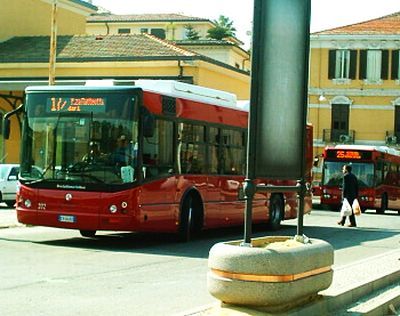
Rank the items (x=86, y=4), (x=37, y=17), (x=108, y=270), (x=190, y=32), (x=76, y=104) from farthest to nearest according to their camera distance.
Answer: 1. (x=190, y=32)
2. (x=86, y=4)
3. (x=37, y=17)
4. (x=76, y=104)
5. (x=108, y=270)

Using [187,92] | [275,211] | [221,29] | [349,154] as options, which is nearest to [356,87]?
[349,154]

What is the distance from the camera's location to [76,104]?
15.5 meters

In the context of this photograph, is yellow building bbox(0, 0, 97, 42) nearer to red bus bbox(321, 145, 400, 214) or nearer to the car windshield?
the car windshield

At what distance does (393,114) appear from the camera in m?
64.4

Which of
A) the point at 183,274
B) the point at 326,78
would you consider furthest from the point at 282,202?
the point at 326,78

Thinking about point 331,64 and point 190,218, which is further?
point 331,64

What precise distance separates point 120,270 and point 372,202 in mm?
26272

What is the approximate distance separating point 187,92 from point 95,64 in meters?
23.5

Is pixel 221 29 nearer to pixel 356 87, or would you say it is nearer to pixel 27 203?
pixel 356 87

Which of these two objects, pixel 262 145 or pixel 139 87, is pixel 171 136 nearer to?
pixel 139 87

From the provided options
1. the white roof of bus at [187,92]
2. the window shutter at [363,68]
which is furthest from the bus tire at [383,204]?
the window shutter at [363,68]

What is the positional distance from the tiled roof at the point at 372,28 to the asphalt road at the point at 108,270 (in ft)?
152

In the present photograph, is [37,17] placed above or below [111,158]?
above

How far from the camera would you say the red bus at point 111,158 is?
15.0m
